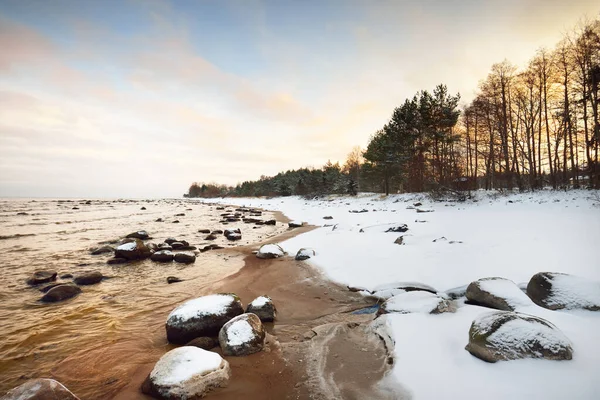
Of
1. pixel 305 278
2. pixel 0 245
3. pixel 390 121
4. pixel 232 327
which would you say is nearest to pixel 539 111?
pixel 390 121

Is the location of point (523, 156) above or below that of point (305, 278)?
above

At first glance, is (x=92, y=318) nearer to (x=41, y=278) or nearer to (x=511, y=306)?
(x=41, y=278)

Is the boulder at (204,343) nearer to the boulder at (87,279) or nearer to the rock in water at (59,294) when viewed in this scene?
the rock in water at (59,294)

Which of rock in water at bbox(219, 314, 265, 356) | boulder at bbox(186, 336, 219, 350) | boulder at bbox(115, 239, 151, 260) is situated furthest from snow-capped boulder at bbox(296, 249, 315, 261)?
boulder at bbox(115, 239, 151, 260)

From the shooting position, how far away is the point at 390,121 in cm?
3372

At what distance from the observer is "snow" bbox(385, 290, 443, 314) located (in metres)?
4.74

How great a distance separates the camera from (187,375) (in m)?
3.29

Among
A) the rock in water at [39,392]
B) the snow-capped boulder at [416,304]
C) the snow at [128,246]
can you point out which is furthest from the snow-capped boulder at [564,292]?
the snow at [128,246]

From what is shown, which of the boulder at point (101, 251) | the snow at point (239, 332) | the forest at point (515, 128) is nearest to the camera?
the snow at point (239, 332)

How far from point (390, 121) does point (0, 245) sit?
36.4 metres

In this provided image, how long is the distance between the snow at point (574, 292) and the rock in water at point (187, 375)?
5.50 metres

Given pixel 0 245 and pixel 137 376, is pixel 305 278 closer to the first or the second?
pixel 137 376

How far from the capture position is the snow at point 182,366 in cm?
326

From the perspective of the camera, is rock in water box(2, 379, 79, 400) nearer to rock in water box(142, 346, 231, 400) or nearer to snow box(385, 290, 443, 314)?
rock in water box(142, 346, 231, 400)
